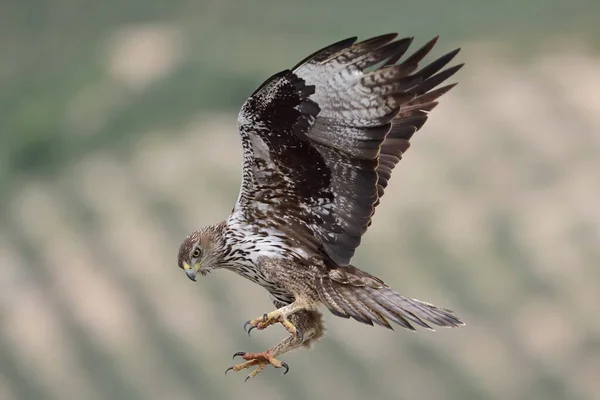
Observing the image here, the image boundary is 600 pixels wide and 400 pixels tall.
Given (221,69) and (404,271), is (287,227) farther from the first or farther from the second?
(221,69)

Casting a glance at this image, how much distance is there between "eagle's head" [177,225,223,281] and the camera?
4.74m

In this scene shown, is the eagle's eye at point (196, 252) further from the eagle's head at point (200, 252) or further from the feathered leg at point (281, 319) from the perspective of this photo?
the feathered leg at point (281, 319)

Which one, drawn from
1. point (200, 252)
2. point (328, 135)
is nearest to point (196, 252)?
point (200, 252)

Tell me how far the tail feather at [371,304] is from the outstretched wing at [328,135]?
0.09 meters

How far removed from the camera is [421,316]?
176 inches

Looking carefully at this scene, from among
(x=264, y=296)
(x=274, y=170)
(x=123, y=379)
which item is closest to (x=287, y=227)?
(x=274, y=170)

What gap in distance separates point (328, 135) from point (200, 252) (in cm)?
65

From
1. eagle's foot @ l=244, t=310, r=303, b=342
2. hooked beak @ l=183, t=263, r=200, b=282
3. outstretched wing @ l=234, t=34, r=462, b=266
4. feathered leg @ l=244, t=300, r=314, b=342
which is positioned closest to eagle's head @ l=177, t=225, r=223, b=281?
hooked beak @ l=183, t=263, r=200, b=282

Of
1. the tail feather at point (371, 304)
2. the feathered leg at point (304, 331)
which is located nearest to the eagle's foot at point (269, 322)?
the tail feather at point (371, 304)

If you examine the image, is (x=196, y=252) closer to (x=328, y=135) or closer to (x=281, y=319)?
(x=281, y=319)

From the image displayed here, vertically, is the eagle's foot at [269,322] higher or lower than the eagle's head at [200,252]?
lower

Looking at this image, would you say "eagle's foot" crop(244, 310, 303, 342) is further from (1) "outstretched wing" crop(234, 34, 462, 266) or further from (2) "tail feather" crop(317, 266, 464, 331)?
(1) "outstretched wing" crop(234, 34, 462, 266)

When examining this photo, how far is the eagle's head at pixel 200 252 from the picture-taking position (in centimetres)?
474

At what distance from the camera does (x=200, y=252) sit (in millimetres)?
4746
